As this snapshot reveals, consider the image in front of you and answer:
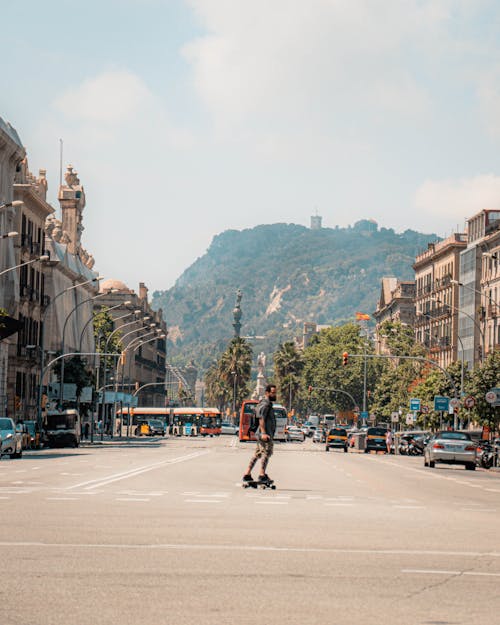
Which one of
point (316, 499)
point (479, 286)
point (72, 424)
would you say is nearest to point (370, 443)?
point (72, 424)

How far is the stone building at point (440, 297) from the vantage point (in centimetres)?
12431

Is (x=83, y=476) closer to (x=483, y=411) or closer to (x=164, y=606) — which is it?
(x=164, y=606)

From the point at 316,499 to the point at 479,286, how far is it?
88783mm

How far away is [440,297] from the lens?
433 feet

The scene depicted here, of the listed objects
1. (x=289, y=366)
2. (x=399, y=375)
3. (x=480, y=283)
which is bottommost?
(x=399, y=375)

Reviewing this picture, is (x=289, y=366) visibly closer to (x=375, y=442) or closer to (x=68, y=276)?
(x=68, y=276)

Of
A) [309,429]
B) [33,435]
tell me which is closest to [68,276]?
[33,435]

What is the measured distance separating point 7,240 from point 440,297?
60267 millimetres

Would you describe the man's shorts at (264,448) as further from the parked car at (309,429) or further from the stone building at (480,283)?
the parked car at (309,429)

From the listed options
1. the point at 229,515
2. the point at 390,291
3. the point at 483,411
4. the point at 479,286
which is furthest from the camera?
the point at 390,291

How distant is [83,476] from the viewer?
3084 centimetres

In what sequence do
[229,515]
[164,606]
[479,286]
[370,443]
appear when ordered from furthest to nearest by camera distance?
[479,286], [370,443], [229,515], [164,606]

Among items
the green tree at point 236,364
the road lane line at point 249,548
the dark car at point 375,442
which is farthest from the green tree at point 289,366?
the road lane line at point 249,548

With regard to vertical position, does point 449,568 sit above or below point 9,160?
below
